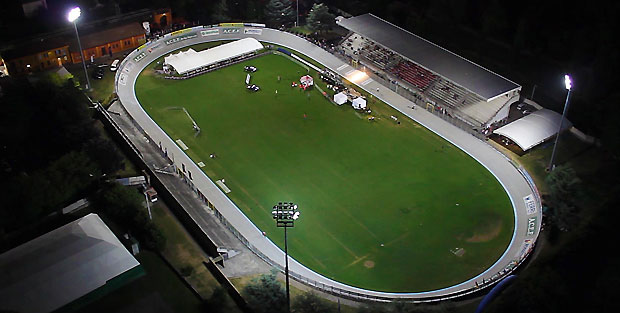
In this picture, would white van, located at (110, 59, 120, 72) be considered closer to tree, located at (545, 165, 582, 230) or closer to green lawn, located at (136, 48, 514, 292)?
green lawn, located at (136, 48, 514, 292)

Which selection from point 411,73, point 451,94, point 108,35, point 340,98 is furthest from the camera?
point 108,35

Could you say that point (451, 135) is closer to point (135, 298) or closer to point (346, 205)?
point (346, 205)

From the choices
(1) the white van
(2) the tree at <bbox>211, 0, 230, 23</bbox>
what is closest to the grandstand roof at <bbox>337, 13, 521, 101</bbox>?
(2) the tree at <bbox>211, 0, 230, 23</bbox>

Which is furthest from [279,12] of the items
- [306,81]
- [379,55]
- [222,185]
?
[222,185]

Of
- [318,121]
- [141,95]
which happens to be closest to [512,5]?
[318,121]

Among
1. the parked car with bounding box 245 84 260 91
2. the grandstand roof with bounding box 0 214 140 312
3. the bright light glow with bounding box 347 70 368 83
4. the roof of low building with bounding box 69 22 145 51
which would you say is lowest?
the grandstand roof with bounding box 0 214 140 312

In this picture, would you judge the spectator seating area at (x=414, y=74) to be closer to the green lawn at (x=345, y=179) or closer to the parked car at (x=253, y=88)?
the green lawn at (x=345, y=179)

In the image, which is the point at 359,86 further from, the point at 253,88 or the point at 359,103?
the point at 253,88
